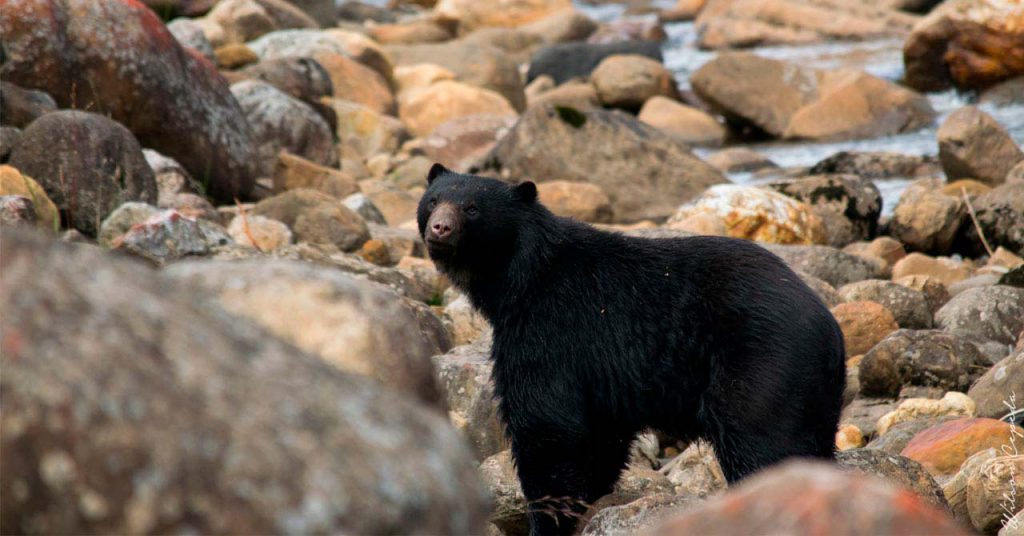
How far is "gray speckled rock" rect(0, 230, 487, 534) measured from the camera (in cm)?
207

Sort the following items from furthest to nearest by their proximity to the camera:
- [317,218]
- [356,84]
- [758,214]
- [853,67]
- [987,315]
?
[853,67] → [356,84] → [758,214] → [317,218] → [987,315]

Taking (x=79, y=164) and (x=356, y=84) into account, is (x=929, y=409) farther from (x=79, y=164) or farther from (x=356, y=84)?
(x=356, y=84)

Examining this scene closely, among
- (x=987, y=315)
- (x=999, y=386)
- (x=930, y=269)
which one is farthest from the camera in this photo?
(x=930, y=269)

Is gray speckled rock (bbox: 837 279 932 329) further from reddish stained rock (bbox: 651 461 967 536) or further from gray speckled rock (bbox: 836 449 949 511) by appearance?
reddish stained rock (bbox: 651 461 967 536)

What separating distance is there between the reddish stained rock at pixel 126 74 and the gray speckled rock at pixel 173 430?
32.1ft

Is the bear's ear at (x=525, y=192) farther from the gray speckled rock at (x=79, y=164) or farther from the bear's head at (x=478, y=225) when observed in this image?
the gray speckled rock at (x=79, y=164)

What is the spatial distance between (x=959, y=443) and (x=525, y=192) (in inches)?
102

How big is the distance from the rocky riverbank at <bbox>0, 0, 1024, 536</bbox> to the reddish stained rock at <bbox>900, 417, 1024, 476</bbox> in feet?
0.05

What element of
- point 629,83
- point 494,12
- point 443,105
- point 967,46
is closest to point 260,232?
point 443,105

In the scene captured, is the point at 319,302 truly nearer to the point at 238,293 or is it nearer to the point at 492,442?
Answer: the point at 238,293

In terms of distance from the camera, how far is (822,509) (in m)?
2.02

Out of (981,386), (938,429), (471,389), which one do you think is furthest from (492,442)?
(981,386)

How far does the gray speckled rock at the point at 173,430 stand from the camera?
207 cm

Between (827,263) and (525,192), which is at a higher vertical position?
(525,192)
